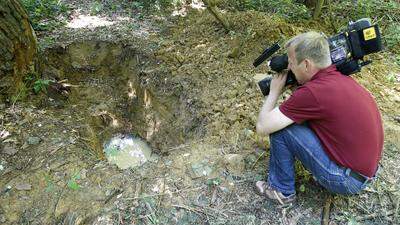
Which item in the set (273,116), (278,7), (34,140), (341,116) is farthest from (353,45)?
(278,7)

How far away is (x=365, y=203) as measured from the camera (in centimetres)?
287

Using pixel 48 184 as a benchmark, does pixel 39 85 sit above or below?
above

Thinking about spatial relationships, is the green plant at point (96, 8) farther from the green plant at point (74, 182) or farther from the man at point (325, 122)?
the man at point (325, 122)

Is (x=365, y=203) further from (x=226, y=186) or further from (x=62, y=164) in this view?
(x=62, y=164)

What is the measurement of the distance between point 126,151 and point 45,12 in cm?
266

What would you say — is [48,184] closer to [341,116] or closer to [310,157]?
[310,157]

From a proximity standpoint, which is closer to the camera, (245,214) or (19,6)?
(245,214)

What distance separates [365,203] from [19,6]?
398 cm

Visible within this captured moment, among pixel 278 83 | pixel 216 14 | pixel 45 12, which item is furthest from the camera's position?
pixel 45 12

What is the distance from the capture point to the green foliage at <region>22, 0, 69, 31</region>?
17.7ft

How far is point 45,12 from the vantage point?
567 cm

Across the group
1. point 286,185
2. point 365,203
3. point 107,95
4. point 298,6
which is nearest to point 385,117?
point 365,203

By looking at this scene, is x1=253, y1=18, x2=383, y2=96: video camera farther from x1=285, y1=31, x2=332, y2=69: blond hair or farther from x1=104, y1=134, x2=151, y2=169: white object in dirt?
x1=104, y1=134, x2=151, y2=169: white object in dirt

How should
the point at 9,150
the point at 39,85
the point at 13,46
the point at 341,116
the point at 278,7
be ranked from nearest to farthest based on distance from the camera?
the point at 341,116, the point at 9,150, the point at 13,46, the point at 39,85, the point at 278,7
